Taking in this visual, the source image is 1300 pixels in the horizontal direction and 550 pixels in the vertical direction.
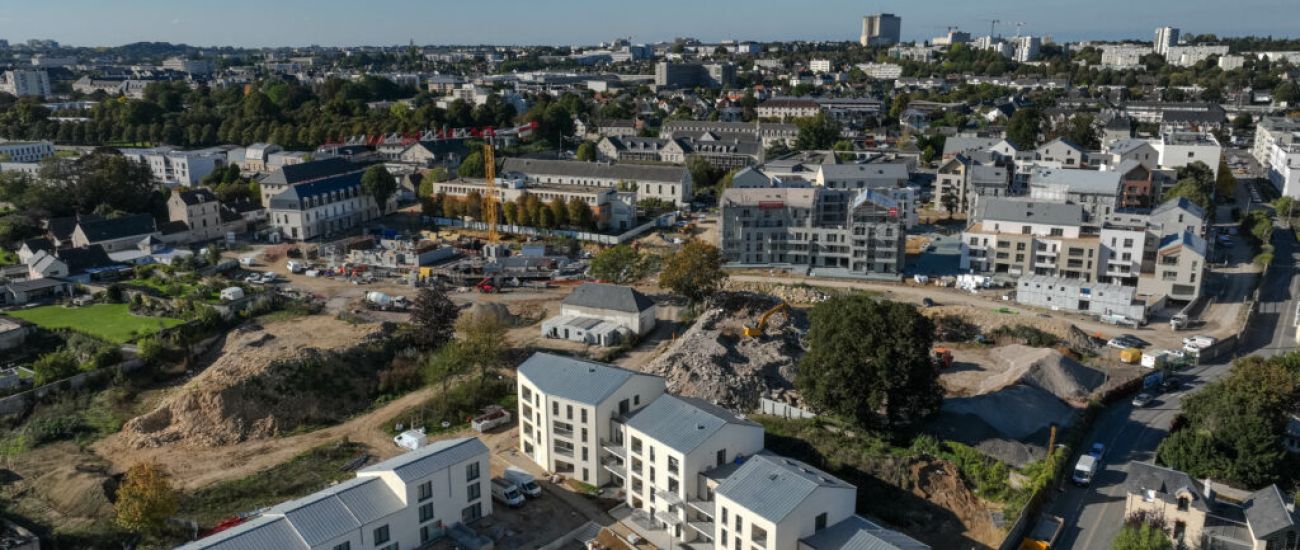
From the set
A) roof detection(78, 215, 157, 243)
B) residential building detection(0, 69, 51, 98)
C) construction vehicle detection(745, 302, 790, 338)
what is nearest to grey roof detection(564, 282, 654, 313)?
construction vehicle detection(745, 302, 790, 338)

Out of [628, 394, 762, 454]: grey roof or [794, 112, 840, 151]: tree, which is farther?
[794, 112, 840, 151]: tree

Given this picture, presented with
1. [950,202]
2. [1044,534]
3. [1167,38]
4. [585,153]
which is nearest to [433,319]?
[1044,534]

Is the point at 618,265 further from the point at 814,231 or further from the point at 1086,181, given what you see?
the point at 1086,181

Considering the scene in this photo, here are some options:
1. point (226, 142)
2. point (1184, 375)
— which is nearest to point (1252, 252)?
point (1184, 375)

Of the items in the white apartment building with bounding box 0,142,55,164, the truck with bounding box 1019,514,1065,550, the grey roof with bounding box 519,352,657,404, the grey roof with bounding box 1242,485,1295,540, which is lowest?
the truck with bounding box 1019,514,1065,550

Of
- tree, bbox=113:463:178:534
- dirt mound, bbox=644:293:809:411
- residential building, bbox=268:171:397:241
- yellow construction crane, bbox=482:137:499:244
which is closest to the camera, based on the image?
tree, bbox=113:463:178:534

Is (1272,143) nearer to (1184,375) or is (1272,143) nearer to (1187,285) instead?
(1187,285)

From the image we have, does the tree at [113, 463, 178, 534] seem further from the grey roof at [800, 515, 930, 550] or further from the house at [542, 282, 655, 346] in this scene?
the house at [542, 282, 655, 346]
